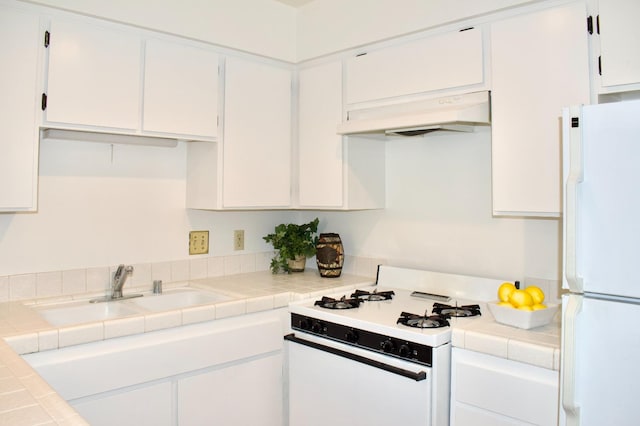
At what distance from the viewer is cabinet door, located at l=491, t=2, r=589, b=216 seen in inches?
73.9

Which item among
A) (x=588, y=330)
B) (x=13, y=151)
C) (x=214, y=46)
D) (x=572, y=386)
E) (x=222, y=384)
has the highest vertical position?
(x=214, y=46)

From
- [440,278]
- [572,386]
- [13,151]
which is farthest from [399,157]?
[13,151]

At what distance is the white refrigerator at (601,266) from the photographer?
134 cm

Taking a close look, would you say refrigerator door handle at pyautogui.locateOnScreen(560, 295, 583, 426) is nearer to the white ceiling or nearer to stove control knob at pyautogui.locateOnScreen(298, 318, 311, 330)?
stove control knob at pyautogui.locateOnScreen(298, 318, 311, 330)

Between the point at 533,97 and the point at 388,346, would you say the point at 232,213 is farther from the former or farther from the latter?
the point at 533,97

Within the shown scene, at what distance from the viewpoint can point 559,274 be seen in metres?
2.16

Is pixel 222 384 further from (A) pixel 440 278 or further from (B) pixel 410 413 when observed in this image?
(A) pixel 440 278

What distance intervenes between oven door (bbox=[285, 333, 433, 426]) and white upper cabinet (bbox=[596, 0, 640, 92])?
1.25 m

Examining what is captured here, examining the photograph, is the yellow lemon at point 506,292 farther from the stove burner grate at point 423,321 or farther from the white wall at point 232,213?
the white wall at point 232,213

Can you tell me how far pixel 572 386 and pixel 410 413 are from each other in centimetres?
62

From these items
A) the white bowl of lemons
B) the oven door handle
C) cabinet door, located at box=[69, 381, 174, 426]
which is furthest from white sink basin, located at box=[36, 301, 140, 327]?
the white bowl of lemons

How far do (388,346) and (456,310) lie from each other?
40cm

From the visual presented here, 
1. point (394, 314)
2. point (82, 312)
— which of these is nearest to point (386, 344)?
point (394, 314)

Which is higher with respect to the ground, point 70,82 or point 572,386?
point 70,82
